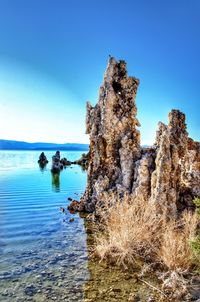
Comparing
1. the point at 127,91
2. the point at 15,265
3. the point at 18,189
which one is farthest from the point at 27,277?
the point at 18,189

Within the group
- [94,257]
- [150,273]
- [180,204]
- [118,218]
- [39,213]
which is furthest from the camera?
[39,213]

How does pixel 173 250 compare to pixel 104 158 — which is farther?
pixel 104 158

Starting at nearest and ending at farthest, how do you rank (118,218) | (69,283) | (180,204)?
(69,283)
(118,218)
(180,204)

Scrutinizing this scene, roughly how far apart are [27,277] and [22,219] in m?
8.35

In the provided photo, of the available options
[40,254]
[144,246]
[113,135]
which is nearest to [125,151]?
[113,135]

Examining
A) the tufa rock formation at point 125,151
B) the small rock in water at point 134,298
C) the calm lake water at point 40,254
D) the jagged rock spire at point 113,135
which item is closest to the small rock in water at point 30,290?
the calm lake water at point 40,254

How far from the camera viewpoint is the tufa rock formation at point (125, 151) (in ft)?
56.2

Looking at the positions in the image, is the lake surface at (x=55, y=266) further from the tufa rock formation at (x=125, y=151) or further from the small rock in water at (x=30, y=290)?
the tufa rock formation at (x=125, y=151)

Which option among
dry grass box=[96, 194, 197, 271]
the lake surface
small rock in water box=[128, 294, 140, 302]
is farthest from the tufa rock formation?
small rock in water box=[128, 294, 140, 302]

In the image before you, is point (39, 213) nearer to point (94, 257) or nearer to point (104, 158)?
point (104, 158)

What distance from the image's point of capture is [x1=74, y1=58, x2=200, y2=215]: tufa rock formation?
1712cm

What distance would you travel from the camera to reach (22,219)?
17.6 metres

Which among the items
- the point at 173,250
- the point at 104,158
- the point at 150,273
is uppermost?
the point at 104,158

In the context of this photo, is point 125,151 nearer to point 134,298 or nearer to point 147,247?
point 147,247
